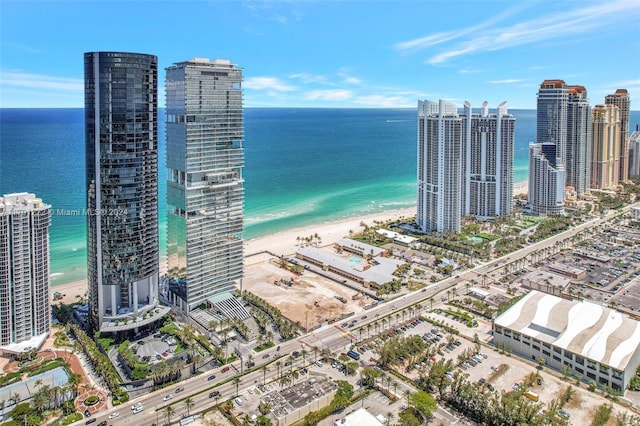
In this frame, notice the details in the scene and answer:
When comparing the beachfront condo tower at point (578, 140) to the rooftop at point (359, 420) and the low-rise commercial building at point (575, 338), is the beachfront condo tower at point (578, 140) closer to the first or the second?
the low-rise commercial building at point (575, 338)

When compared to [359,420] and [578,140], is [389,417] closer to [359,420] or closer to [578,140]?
[359,420]

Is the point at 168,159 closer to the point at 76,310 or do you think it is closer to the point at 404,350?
the point at 76,310

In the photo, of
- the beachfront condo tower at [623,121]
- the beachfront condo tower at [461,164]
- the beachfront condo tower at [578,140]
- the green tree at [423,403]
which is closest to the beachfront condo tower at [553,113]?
the beachfront condo tower at [578,140]

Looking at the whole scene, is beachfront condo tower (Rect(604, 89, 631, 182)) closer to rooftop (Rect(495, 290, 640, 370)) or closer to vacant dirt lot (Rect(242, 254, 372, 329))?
rooftop (Rect(495, 290, 640, 370))

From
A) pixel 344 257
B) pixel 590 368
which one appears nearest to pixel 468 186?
pixel 344 257

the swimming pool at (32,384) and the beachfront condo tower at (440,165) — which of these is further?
the beachfront condo tower at (440,165)

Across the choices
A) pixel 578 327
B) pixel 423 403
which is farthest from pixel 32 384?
pixel 578 327

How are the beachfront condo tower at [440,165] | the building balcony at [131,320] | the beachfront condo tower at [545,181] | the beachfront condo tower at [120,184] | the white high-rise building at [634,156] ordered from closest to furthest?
the beachfront condo tower at [120,184] < the building balcony at [131,320] < the beachfront condo tower at [440,165] < the beachfront condo tower at [545,181] < the white high-rise building at [634,156]
